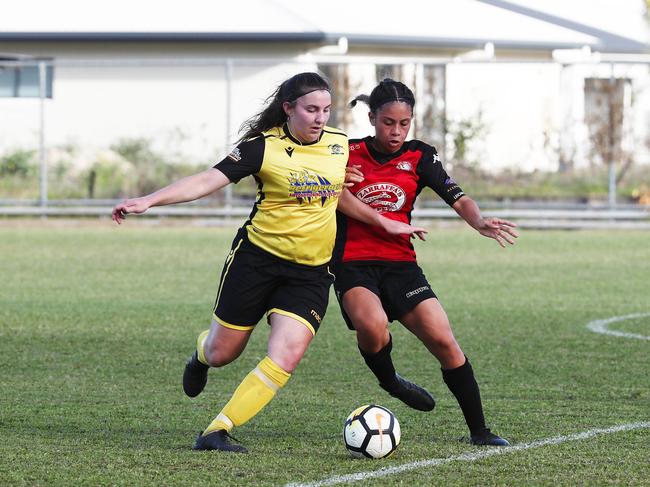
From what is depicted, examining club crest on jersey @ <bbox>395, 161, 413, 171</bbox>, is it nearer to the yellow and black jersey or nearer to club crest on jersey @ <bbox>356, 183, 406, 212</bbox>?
club crest on jersey @ <bbox>356, 183, 406, 212</bbox>

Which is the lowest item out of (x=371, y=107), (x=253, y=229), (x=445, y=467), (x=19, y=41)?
(x=445, y=467)

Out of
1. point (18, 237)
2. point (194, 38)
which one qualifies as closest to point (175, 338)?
point (18, 237)

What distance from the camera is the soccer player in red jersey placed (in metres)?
6.21

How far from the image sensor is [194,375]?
6625 mm

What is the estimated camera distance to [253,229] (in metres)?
6.06

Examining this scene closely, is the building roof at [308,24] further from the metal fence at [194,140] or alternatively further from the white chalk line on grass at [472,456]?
the white chalk line on grass at [472,456]

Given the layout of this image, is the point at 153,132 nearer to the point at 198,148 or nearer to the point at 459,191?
the point at 198,148

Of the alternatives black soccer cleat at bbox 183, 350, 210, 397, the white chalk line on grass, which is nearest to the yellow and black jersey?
black soccer cleat at bbox 183, 350, 210, 397

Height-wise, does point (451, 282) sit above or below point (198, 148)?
below

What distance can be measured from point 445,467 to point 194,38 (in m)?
22.4

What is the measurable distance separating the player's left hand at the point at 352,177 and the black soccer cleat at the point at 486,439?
1.38 meters

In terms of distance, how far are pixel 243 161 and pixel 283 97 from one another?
396 millimetres

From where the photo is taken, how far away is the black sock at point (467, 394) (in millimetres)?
6109

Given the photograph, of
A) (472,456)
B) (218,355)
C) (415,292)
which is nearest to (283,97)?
(415,292)
